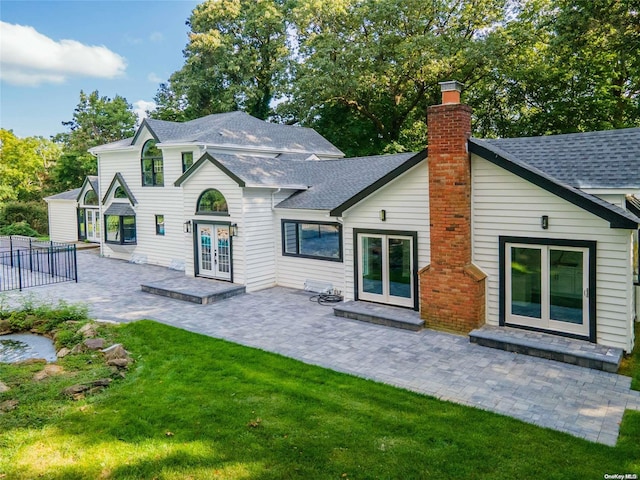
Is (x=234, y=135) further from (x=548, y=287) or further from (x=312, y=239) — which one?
(x=548, y=287)

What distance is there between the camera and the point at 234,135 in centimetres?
1920

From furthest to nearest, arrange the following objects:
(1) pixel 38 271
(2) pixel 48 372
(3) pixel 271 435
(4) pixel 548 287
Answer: (1) pixel 38 271 → (4) pixel 548 287 → (2) pixel 48 372 → (3) pixel 271 435

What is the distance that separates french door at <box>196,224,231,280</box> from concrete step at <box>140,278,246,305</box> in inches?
16.0

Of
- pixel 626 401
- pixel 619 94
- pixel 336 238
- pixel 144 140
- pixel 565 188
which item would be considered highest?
pixel 619 94

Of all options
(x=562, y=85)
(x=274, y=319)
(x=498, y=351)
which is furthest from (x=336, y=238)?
(x=562, y=85)

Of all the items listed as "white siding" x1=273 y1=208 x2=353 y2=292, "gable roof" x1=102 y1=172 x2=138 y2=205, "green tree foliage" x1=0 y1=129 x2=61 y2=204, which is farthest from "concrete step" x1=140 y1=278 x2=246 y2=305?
"green tree foliage" x1=0 y1=129 x2=61 y2=204

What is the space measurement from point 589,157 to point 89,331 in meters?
11.6

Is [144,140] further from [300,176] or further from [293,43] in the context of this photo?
[293,43]

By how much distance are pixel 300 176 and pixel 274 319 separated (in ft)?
21.6

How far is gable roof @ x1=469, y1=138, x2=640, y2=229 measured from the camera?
26.2 feet

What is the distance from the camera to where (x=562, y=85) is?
75.3 ft

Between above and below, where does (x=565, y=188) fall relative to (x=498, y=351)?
above

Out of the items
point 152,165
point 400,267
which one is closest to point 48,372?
point 400,267

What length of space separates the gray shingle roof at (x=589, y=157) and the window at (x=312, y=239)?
5335 mm
